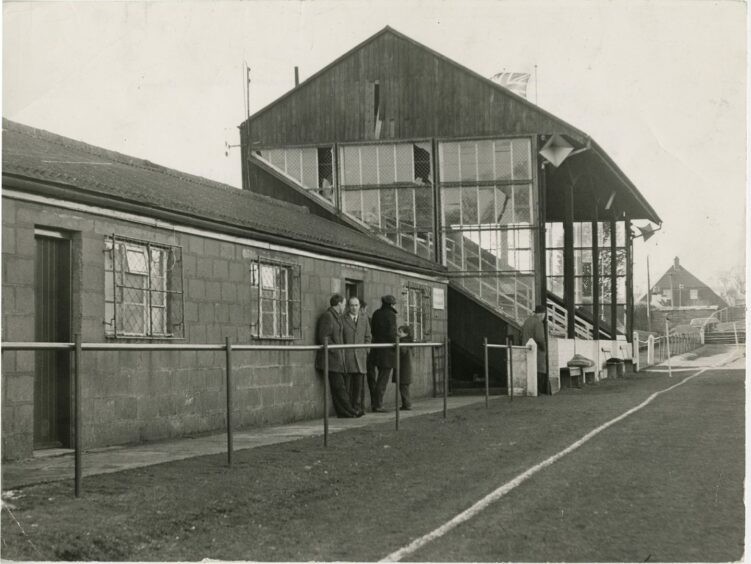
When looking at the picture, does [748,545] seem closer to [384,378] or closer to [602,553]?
[602,553]

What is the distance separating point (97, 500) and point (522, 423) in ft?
25.4

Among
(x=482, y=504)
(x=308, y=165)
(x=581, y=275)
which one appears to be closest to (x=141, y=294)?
(x=482, y=504)

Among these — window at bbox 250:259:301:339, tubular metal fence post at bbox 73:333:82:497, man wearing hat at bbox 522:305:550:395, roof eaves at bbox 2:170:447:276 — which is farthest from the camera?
man wearing hat at bbox 522:305:550:395

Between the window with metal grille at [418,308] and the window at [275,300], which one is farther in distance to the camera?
the window with metal grille at [418,308]

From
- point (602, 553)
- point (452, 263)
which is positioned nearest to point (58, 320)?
point (602, 553)

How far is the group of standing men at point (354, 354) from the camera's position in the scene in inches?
637

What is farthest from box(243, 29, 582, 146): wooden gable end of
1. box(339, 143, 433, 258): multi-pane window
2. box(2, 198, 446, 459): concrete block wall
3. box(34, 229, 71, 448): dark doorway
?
box(34, 229, 71, 448): dark doorway

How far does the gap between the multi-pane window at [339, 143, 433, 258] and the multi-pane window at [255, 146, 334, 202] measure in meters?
0.41

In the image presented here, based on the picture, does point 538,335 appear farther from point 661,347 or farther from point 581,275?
point 661,347

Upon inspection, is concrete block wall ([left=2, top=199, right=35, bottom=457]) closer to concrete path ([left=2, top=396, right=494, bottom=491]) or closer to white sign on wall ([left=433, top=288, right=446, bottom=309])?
concrete path ([left=2, top=396, right=494, bottom=491])

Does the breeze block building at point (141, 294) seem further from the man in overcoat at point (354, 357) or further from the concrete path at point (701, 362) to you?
the concrete path at point (701, 362)

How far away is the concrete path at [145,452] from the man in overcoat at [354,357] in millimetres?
591

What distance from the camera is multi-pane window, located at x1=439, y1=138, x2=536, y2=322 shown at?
85.0ft

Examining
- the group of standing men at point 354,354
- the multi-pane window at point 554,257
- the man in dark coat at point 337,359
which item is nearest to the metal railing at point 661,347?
the multi-pane window at point 554,257
